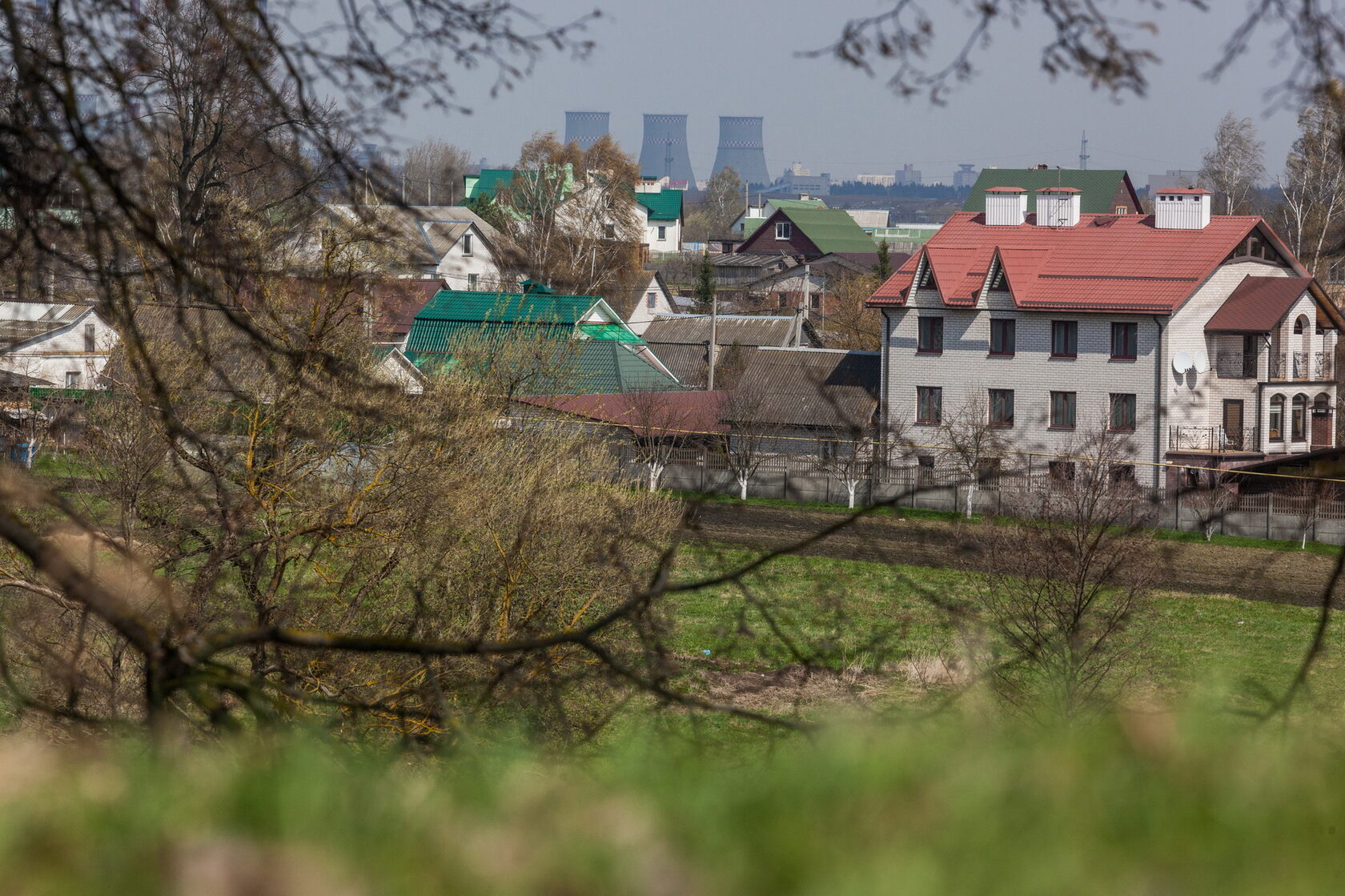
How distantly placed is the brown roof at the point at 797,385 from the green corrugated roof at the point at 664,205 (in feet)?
161

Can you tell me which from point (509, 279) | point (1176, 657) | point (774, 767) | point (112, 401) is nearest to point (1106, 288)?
point (1176, 657)

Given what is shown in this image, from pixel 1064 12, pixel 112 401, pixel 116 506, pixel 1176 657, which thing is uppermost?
pixel 1064 12

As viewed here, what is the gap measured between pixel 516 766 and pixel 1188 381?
28.5 meters

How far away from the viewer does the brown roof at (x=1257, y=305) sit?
91.0 feet

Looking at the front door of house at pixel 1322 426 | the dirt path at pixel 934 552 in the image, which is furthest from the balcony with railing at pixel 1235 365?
the dirt path at pixel 934 552

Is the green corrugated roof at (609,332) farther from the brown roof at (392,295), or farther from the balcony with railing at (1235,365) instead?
the balcony with railing at (1235,365)

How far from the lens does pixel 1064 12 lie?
3492mm

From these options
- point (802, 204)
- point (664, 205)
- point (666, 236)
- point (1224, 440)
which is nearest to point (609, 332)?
point (1224, 440)

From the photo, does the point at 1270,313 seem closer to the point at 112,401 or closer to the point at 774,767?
the point at 112,401

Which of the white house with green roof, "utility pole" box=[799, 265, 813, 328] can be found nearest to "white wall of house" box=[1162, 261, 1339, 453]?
the white house with green roof

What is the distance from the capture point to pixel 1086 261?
31078 millimetres

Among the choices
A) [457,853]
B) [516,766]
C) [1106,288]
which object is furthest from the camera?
[1106,288]

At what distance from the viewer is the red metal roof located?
29.4 metres

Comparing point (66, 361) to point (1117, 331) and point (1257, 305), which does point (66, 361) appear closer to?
point (1117, 331)
